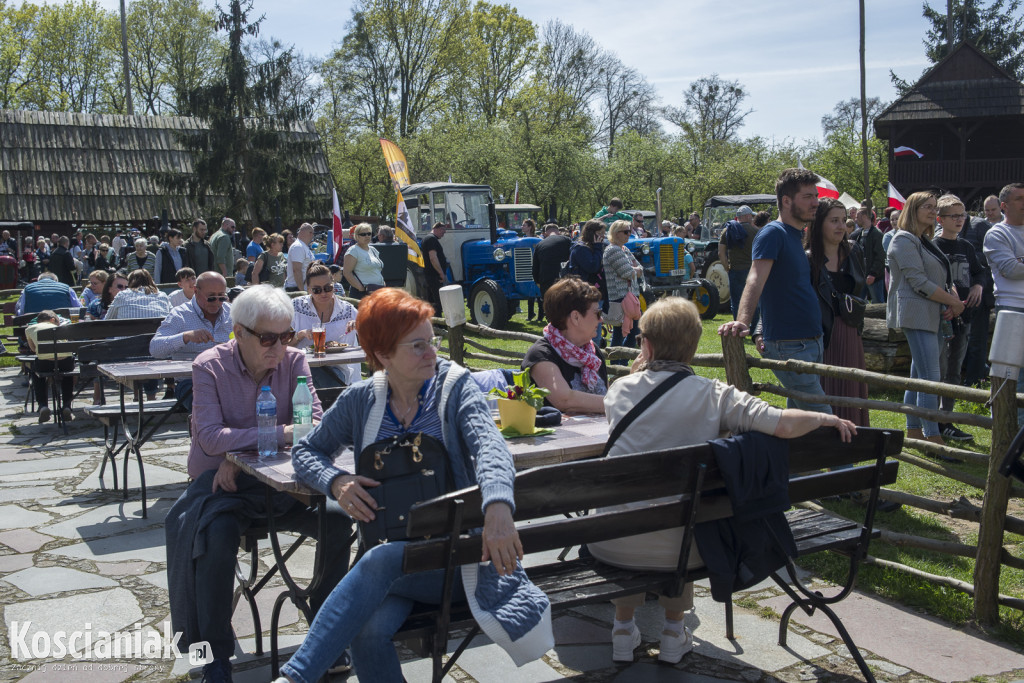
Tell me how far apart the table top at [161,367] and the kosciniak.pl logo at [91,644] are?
1814mm

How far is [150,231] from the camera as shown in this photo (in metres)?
36.3

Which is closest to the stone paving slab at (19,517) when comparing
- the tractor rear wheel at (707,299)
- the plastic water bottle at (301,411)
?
the plastic water bottle at (301,411)

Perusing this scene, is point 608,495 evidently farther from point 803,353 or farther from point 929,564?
point 803,353

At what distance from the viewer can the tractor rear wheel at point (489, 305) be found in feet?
49.2

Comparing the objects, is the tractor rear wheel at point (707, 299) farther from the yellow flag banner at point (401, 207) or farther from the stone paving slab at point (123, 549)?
the stone paving slab at point (123, 549)

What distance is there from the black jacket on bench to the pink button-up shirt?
5.51ft

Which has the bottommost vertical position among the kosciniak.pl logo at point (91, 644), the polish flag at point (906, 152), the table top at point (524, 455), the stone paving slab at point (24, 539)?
the kosciniak.pl logo at point (91, 644)

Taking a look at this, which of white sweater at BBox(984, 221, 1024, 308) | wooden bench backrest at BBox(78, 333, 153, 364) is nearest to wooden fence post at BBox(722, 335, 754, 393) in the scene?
white sweater at BBox(984, 221, 1024, 308)

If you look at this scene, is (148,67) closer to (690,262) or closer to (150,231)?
(150,231)

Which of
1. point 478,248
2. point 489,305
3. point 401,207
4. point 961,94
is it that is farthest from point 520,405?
point 961,94

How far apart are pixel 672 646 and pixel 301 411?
1658 millimetres

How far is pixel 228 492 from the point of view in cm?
344

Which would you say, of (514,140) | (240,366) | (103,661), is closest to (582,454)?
(240,366)

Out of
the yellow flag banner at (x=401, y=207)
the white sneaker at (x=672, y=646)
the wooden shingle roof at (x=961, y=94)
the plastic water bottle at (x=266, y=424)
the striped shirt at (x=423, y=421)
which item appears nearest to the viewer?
the striped shirt at (x=423, y=421)
